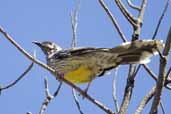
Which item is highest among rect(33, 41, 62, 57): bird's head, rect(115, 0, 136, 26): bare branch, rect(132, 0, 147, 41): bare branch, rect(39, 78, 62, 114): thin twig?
rect(115, 0, 136, 26): bare branch

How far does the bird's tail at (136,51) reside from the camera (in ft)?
11.5

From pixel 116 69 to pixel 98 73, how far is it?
0.47 meters

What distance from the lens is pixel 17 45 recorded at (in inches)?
126

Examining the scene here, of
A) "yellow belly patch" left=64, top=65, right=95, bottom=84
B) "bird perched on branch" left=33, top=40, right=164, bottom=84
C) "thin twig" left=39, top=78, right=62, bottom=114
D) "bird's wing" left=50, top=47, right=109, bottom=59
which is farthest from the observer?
"yellow belly patch" left=64, top=65, right=95, bottom=84

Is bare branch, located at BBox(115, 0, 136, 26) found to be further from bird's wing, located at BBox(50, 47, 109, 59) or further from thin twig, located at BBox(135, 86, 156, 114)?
thin twig, located at BBox(135, 86, 156, 114)

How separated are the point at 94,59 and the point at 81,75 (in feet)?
1.05

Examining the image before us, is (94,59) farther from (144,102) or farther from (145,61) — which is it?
(144,102)

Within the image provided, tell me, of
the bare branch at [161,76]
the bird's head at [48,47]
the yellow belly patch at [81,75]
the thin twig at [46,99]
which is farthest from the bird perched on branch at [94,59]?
the bare branch at [161,76]

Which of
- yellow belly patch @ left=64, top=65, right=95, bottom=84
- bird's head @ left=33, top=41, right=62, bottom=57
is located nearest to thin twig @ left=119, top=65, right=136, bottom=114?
yellow belly patch @ left=64, top=65, right=95, bottom=84

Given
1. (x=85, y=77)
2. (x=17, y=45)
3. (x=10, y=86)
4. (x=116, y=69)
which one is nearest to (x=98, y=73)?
(x=85, y=77)

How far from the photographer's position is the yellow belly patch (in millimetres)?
4703

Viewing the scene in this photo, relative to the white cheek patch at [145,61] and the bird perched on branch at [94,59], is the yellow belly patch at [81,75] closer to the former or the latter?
the bird perched on branch at [94,59]

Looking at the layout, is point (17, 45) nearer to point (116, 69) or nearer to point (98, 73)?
point (116, 69)

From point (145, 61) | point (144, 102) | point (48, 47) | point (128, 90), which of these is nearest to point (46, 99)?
point (128, 90)
